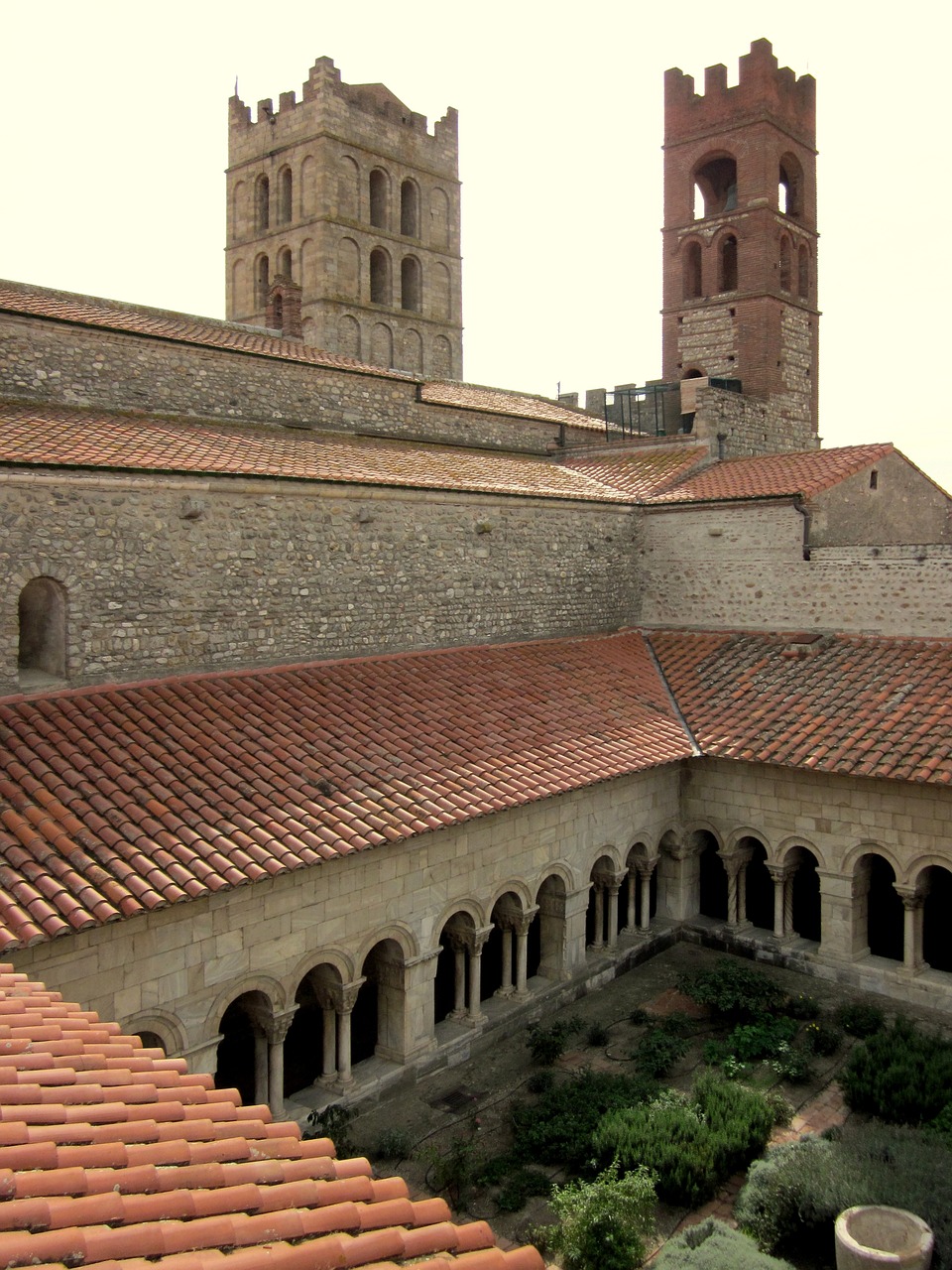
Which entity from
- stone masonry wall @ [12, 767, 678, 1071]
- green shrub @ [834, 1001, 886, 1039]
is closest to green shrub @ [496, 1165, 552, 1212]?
stone masonry wall @ [12, 767, 678, 1071]

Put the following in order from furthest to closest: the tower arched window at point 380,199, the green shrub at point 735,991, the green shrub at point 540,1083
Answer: the tower arched window at point 380,199 < the green shrub at point 735,991 < the green shrub at point 540,1083

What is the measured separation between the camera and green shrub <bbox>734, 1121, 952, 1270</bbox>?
6977 millimetres

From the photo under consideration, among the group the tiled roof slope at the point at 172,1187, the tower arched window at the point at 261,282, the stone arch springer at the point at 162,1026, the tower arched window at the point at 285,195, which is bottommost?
the stone arch springer at the point at 162,1026

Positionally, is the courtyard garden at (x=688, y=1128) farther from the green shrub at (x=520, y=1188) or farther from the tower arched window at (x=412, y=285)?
the tower arched window at (x=412, y=285)

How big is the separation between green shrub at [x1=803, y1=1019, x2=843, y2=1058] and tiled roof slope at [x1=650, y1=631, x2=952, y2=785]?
2766 millimetres

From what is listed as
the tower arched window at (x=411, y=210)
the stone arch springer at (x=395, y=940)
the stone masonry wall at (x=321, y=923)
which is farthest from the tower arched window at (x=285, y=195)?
the stone arch springer at (x=395, y=940)

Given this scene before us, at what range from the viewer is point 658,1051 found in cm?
998

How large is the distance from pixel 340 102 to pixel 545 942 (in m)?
20.5

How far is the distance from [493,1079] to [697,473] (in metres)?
11.2

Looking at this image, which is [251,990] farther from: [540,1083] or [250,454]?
[250,454]

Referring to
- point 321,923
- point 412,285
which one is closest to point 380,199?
point 412,285

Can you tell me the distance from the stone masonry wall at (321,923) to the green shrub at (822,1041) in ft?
Answer: 8.86

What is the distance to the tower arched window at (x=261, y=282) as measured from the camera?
2458cm

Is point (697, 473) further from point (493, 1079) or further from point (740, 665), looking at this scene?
point (493, 1079)
